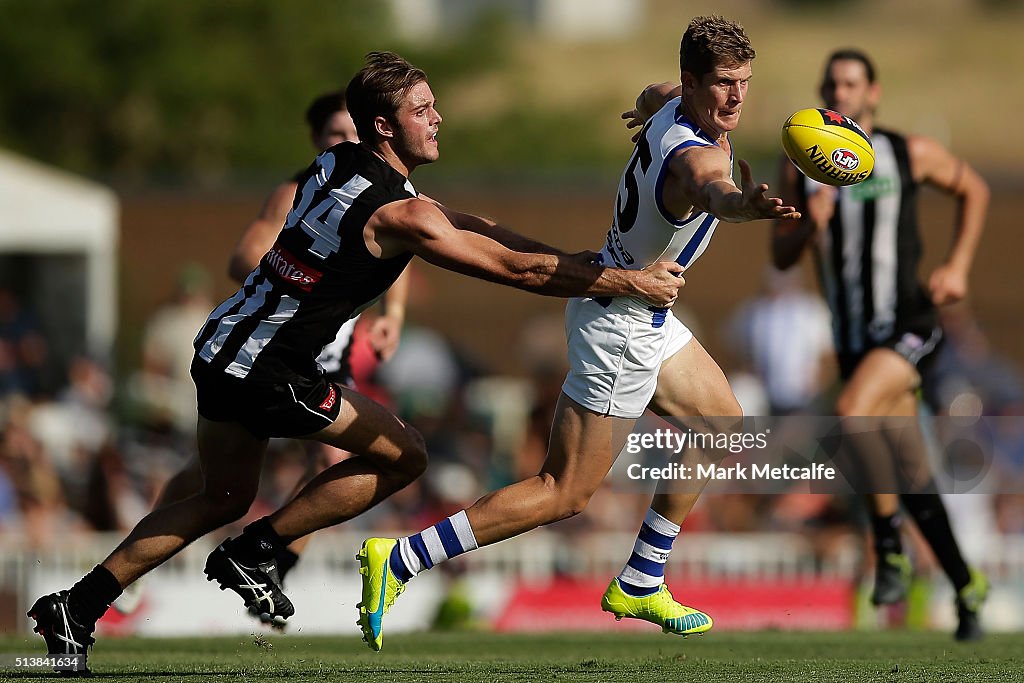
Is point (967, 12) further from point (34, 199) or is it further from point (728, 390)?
point (728, 390)

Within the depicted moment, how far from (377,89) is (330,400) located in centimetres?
118

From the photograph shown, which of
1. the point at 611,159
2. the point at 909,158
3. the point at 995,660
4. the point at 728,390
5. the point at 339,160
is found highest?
the point at 611,159

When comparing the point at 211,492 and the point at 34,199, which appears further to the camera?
the point at 34,199

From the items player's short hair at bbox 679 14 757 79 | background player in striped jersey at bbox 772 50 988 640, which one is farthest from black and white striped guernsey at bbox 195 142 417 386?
background player in striped jersey at bbox 772 50 988 640

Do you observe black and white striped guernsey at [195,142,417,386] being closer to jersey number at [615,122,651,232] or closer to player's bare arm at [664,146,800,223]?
jersey number at [615,122,651,232]

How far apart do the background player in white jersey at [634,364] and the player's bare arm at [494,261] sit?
0.75 ft

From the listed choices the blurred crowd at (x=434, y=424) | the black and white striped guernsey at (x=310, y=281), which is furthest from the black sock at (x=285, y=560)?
the blurred crowd at (x=434, y=424)

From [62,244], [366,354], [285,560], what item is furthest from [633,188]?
[62,244]

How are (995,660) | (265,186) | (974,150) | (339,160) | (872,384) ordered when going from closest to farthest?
(339,160) → (995,660) → (872,384) → (265,186) → (974,150)

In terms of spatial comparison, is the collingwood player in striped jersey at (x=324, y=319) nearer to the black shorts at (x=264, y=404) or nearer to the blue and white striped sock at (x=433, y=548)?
the black shorts at (x=264, y=404)

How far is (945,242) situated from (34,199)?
10916mm

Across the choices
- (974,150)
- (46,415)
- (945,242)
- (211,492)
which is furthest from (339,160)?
(974,150)

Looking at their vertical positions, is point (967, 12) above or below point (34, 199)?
above

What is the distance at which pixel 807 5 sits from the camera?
244 ft
